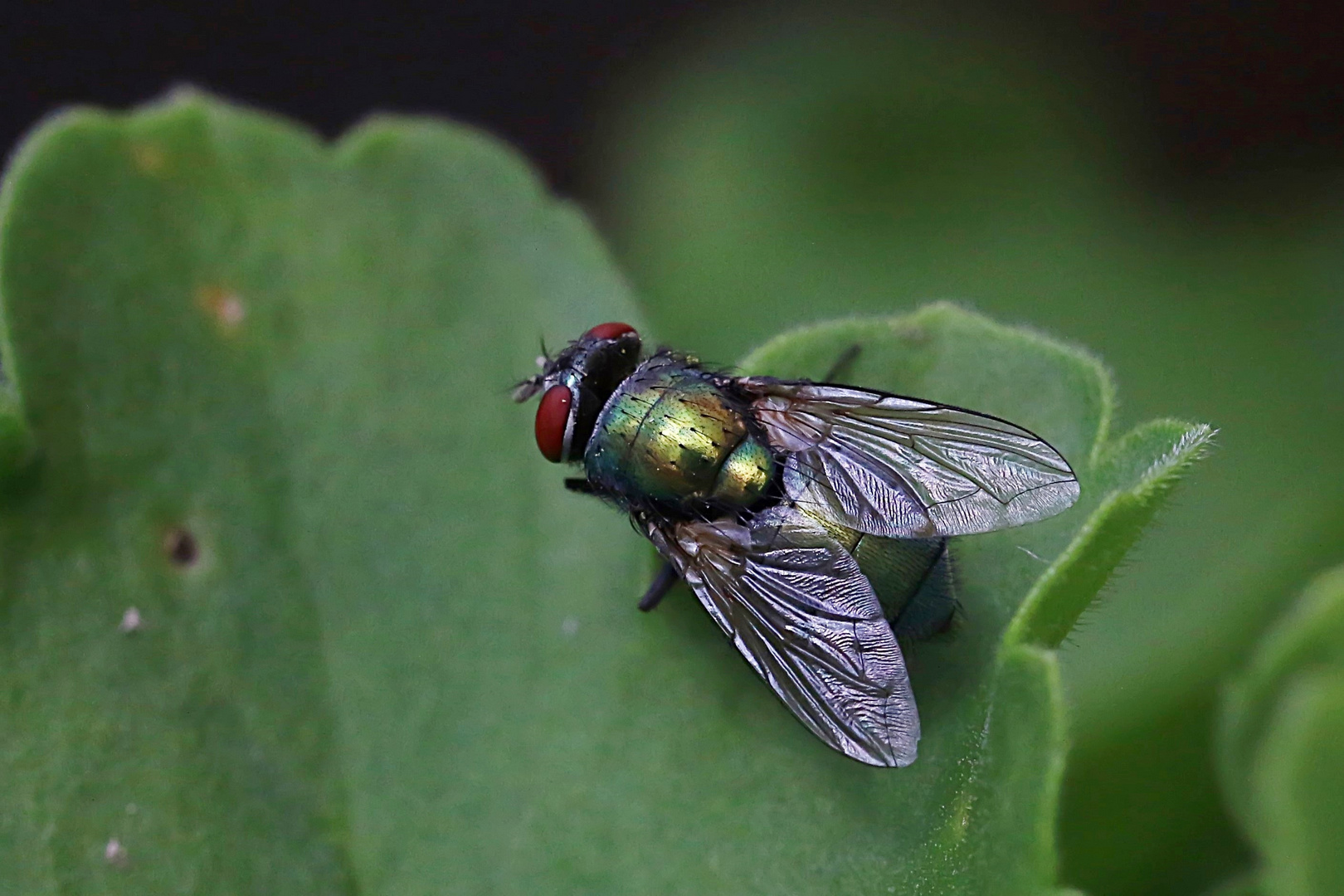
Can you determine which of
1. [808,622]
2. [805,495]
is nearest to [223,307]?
[805,495]

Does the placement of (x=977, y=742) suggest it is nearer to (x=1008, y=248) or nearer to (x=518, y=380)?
(x=518, y=380)

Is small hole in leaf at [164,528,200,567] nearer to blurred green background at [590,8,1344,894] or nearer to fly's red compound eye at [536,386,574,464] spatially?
fly's red compound eye at [536,386,574,464]

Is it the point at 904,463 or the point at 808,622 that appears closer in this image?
the point at 808,622

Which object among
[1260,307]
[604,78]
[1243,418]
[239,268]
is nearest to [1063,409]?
[239,268]

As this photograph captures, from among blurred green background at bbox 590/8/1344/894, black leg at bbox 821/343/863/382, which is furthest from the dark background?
black leg at bbox 821/343/863/382

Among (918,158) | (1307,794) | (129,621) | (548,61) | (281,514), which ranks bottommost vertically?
(129,621)

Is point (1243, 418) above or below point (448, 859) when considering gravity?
above

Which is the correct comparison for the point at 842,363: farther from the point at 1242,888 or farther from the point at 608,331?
the point at 1242,888
